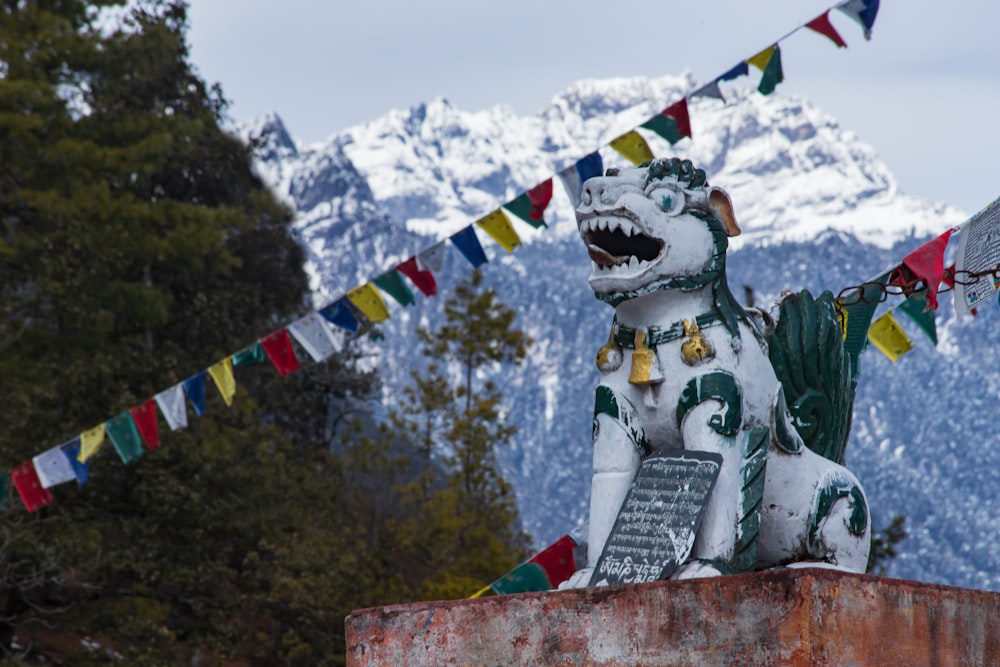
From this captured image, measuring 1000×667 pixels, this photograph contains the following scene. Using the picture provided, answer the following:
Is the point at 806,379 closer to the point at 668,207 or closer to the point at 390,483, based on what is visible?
the point at 668,207

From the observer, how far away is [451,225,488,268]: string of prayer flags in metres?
10.2

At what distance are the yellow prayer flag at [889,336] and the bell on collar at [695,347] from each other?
4134mm

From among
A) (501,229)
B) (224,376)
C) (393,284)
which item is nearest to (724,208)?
(501,229)

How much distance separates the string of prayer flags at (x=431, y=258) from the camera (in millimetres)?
10477

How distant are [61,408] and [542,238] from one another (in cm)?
2585

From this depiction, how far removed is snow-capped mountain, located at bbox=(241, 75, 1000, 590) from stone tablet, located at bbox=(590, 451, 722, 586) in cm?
575

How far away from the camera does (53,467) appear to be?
10.5m

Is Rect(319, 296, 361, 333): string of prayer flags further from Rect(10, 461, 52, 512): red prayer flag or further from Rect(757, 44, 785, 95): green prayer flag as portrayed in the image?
Rect(757, 44, 785, 95): green prayer flag

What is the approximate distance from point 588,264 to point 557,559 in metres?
5.67

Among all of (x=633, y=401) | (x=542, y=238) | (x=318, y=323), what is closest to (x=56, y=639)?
(x=318, y=323)

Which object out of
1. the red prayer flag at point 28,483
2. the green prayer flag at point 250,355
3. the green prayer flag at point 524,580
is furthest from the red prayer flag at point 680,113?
the red prayer flag at point 28,483

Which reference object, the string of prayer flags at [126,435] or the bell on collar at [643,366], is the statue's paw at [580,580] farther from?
the string of prayer flags at [126,435]

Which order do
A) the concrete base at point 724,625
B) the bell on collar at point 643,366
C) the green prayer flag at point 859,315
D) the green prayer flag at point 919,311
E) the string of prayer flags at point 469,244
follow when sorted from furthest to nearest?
the string of prayer flags at point 469,244, the green prayer flag at point 919,311, the green prayer flag at point 859,315, the bell on collar at point 643,366, the concrete base at point 724,625

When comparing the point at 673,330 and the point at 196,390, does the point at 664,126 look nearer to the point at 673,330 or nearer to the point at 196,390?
the point at 196,390
